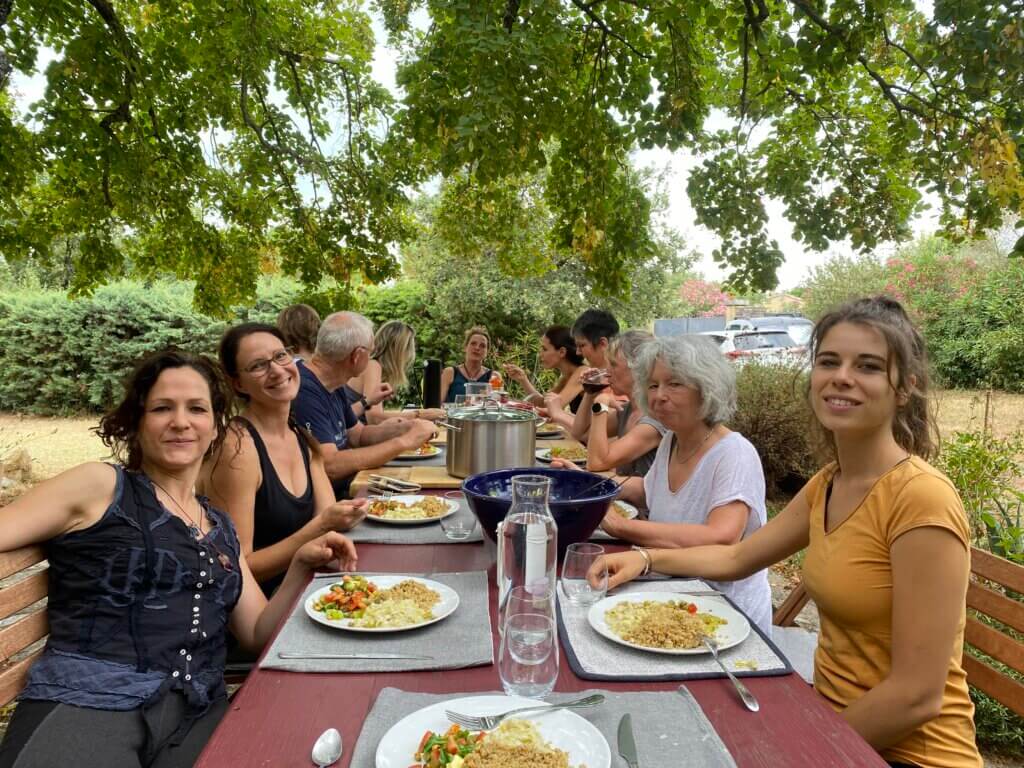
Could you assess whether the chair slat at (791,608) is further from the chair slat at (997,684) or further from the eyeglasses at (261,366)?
the eyeglasses at (261,366)

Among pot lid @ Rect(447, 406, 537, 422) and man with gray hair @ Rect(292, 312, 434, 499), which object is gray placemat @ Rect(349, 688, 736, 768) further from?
man with gray hair @ Rect(292, 312, 434, 499)

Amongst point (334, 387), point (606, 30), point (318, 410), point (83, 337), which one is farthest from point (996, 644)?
point (83, 337)

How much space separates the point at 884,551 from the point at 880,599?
108 millimetres

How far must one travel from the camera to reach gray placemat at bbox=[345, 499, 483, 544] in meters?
2.23

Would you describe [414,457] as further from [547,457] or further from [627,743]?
[627,743]

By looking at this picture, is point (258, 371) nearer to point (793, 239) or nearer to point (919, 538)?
point (919, 538)

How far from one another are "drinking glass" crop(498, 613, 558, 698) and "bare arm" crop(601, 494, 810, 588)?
2.11 ft

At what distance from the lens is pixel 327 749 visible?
1.03 metres

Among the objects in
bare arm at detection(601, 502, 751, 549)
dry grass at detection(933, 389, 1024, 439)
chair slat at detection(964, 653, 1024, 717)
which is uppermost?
bare arm at detection(601, 502, 751, 549)

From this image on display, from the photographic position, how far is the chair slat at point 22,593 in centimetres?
157

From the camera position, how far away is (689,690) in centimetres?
125

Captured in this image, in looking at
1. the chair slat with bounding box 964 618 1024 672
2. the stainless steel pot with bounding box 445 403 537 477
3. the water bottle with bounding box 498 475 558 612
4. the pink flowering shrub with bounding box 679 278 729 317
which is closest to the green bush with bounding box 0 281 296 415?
the stainless steel pot with bounding box 445 403 537 477

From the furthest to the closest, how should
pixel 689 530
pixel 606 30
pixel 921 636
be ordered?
1. pixel 606 30
2. pixel 689 530
3. pixel 921 636

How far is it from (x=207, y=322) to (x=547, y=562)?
12.6m
